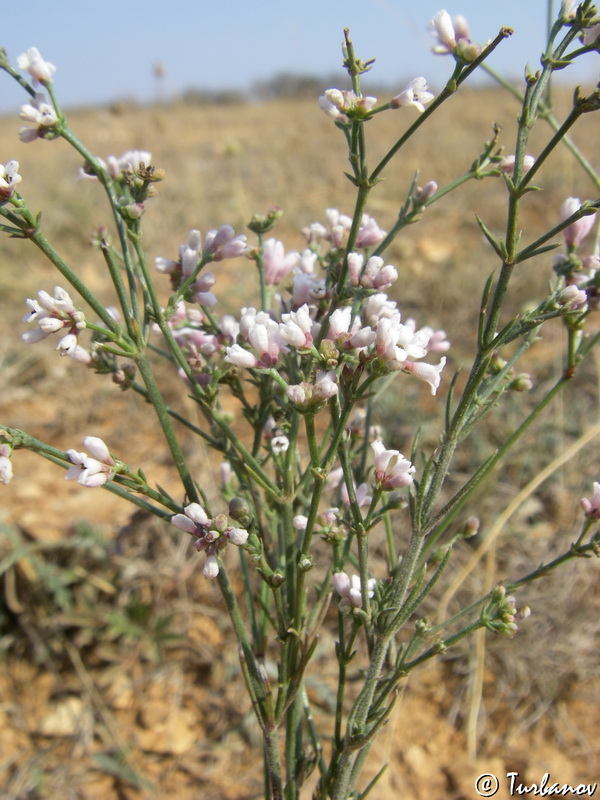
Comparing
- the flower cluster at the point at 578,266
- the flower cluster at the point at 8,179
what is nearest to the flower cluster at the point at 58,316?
the flower cluster at the point at 8,179

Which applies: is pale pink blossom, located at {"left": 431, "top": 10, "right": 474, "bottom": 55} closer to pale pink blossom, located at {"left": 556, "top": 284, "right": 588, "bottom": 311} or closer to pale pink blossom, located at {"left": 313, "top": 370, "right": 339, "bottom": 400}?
pale pink blossom, located at {"left": 556, "top": 284, "right": 588, "bottom": 311}

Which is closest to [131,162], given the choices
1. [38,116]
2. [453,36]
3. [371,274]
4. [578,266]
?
[38,116]

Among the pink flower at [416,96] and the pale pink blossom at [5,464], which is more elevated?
the pink flower at [416,96]

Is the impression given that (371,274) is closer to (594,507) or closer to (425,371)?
(425,371)

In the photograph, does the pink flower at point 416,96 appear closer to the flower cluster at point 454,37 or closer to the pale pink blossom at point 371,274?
the flower cluster at point 454,37

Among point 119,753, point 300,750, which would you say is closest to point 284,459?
point 300,750

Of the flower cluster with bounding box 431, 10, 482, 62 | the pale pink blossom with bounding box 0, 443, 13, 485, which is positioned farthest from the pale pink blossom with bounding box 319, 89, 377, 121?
the pale pink blossom with bounding box 0, 443, 13, 485
